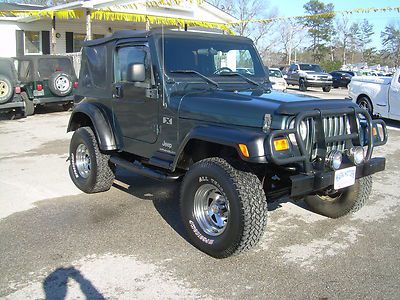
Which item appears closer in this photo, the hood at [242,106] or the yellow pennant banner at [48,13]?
the hood at [242,106]

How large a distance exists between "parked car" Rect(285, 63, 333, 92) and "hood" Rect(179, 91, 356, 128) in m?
22.8

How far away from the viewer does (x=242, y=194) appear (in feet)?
12.0

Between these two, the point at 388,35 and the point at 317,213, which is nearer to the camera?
the point at 317,213

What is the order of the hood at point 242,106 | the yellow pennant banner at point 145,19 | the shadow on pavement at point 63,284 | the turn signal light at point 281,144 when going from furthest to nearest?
the yellow pennant banner at point 145,19, the hood at point 242,106, the turn signal light at point 281,144, the shadow on pavement at point 63,284

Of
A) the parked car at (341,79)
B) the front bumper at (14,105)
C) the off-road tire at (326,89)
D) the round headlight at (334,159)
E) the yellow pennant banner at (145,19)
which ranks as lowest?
the round headlight at (334,159)

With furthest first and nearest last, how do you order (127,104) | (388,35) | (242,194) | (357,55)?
(357,55) < (388,35) < (127,104) < (242,194)

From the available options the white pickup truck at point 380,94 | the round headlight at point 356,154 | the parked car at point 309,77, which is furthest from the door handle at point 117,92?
the parked car at point 309,77

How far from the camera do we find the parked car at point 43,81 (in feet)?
43.3

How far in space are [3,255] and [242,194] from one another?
7.30 ft

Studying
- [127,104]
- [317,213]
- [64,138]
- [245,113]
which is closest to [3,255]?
[127,104]

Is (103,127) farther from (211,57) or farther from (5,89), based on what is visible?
(5,89)

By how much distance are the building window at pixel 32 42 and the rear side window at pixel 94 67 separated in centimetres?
1653

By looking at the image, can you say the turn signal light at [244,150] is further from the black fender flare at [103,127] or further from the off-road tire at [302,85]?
the off-road tire at [302,85]

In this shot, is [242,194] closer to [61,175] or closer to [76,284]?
[76,284]
